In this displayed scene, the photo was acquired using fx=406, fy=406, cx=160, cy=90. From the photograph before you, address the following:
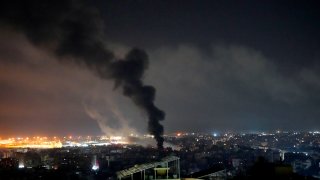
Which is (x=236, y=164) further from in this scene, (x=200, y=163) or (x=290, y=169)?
(x=290, y=169)

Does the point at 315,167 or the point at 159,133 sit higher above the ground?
the point at 159,133

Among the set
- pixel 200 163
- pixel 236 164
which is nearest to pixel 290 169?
pixel 236 164

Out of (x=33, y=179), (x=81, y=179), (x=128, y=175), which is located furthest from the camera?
(x=81, y=179)

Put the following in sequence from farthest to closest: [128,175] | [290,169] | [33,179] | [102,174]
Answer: [102,174] < [33,179] < [128,175] < [290,169]

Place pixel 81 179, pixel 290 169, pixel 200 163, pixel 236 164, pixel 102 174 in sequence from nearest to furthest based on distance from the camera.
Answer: pixel 290 169 → pixel 81 179 → pixel 102 174 → pixel 236 164 → pixel 200 163

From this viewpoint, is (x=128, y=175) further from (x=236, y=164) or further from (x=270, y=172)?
(x=236, y=164)

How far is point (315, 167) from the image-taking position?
5081 centimetres

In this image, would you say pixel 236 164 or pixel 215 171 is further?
pixel 236 164

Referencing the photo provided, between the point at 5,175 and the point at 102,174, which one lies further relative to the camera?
the point at 102,174

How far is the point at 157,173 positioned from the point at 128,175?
189 centimetres

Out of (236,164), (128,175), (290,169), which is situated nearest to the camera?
(290,169)

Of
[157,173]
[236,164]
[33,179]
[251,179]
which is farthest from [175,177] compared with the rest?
[236,164]

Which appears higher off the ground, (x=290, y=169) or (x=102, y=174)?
(x=290, y=169)

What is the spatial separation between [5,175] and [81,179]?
6.12 meters
